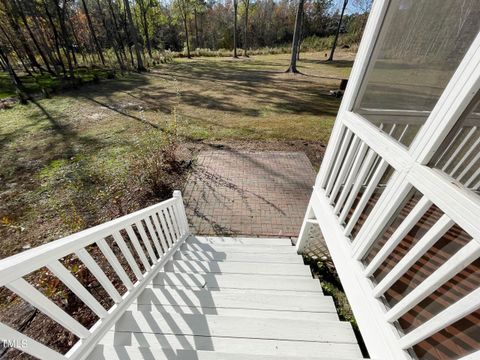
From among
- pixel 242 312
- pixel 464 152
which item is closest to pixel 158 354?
pixel 242 312

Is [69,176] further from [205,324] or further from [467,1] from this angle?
[467,1]

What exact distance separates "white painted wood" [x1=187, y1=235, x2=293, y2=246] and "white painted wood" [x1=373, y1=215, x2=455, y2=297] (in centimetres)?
199

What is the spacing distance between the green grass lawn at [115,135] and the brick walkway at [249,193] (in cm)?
73

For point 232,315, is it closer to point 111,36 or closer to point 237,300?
point 237,300

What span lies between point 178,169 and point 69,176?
2.41 metres

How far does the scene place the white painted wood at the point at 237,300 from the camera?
1.95 meters

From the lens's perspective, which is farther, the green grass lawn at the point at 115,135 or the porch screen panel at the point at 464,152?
the green grass lawn at the point at 115,135

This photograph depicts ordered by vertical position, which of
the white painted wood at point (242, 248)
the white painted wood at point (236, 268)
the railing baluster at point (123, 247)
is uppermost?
the railing baluster at point (123, 247)

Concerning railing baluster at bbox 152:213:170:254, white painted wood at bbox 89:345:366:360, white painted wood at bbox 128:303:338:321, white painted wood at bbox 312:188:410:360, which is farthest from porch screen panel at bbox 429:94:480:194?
railing baluster at bbox 152:213:170:254

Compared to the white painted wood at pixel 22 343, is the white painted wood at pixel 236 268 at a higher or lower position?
lower

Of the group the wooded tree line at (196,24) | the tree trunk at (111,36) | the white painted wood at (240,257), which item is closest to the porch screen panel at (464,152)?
the white painted wood at (240,257)

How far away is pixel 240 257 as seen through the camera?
9.27 ft

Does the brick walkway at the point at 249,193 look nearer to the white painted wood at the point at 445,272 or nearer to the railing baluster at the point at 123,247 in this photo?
the railing baluster at the point at 123,247

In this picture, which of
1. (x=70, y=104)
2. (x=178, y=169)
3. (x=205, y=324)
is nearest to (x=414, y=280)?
(x=205, y=324)
